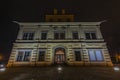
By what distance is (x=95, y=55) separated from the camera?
601 inches

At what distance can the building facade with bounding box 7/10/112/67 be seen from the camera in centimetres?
1477

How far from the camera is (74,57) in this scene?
1506cm

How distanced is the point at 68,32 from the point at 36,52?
7140 millimetres

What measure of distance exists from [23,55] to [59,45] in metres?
6.54

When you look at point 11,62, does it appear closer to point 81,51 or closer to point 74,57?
point 74,57

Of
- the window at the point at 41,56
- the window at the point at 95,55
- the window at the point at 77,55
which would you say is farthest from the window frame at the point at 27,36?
the window at the point at 95,55

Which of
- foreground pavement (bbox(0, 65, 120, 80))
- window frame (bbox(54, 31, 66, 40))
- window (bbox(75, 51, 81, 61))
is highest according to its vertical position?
window frame (bbox(54, 31, 66, 40))

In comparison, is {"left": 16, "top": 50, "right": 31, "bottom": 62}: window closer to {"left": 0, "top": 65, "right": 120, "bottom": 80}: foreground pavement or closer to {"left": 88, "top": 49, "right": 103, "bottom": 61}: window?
{"left": 0, "top": 65, "right": 120, "bottom": 80}: foreground pavement

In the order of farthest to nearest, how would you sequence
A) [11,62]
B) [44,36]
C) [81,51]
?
[44,36] < [81,51] < [11,62]

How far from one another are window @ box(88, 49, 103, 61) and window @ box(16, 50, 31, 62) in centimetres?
1081

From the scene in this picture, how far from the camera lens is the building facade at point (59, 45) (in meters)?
14.8

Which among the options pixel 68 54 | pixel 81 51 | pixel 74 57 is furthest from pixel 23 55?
pixel 81 51

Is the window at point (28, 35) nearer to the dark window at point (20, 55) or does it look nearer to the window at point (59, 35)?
the dark window at point (20, 55)

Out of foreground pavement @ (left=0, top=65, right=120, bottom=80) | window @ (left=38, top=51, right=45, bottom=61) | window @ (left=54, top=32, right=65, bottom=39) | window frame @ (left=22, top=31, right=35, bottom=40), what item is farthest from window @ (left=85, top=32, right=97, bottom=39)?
window frame @ (left=22, top=31, right=35, bottom=40)
